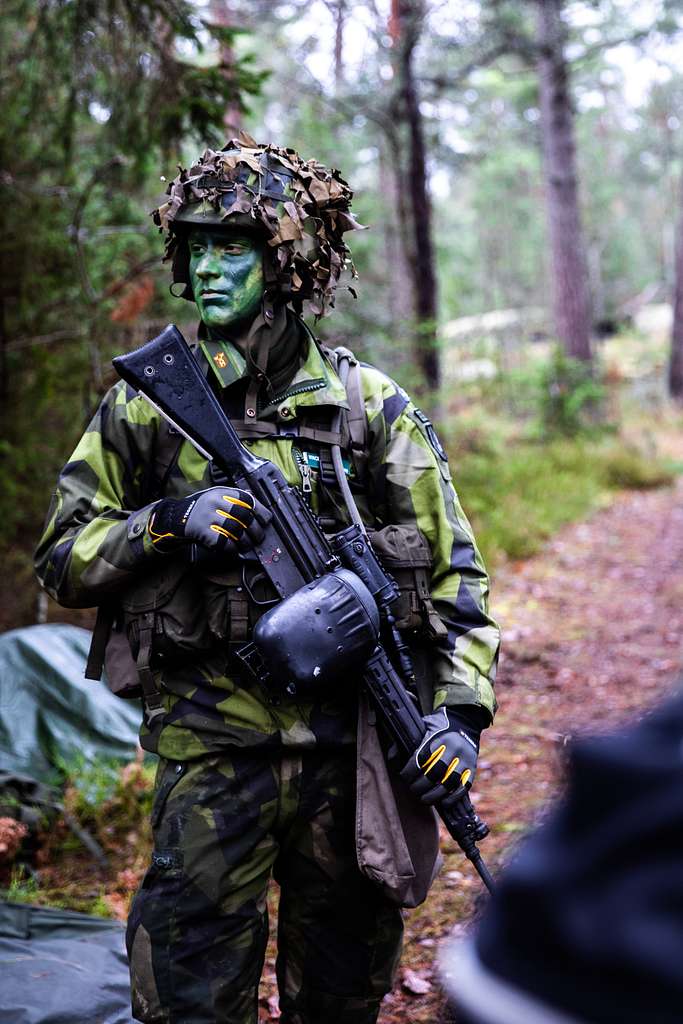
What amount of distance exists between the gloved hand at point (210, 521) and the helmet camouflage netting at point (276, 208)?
0.74 m

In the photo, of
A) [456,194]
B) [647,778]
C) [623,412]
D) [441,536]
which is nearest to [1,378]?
[441,536]

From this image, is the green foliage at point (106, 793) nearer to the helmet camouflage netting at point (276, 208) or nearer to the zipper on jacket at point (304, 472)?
the zipper on jacket at point (304, 472)

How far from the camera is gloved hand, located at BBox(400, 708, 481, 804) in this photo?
2631 millimetres

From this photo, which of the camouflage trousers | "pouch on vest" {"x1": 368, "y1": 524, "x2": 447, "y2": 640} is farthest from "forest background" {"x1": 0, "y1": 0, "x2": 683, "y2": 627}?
the camouflage trousers

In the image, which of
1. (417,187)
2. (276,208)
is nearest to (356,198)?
(417,187)

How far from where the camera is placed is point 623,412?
2011 cm

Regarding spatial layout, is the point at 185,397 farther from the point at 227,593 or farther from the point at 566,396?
the point at 566,396

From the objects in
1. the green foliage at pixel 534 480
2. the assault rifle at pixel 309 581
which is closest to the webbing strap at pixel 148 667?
the assault rifle at pixel 309 581

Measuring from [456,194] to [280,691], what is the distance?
161ft

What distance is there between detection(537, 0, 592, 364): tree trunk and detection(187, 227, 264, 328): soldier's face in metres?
Answer: 14.8

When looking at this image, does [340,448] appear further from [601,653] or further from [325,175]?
[601,653]

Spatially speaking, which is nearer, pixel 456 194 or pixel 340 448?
pixel 340 448

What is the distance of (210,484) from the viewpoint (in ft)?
9.46

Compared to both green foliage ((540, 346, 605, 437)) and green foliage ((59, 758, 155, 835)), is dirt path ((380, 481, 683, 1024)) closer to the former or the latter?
green foliage ((59, 758, 155, 835))
